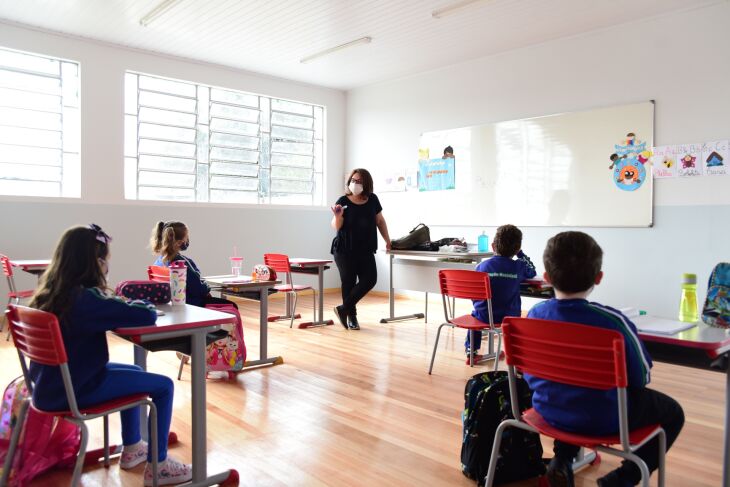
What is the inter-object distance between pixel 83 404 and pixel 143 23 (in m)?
4.82

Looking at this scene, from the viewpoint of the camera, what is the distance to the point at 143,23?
18.7ft

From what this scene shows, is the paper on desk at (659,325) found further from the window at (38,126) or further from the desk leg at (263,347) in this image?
the window at (38,126)

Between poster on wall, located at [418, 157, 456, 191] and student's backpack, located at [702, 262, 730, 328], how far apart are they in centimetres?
488

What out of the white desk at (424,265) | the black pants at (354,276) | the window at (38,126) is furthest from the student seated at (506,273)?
the window at (38,126)

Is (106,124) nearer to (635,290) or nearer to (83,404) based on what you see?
(83,404)

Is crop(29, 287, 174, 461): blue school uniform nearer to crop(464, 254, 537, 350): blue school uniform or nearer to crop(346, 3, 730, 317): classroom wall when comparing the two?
crop(464, 254, 537, 350): blue school uniform

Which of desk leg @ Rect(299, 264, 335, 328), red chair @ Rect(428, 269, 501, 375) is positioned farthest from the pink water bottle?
desk leg @ Rect(299, 264, 335, 328)

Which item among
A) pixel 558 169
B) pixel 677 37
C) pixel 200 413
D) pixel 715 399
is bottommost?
pixel 715 399

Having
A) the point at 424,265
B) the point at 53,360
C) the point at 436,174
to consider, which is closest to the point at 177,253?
the point at 53,360

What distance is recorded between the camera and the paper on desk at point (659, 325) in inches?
72.5

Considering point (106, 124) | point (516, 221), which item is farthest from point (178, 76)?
point (516, 221)

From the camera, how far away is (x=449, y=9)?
5.27 metres

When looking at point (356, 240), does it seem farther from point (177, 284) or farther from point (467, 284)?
point (177, 284)

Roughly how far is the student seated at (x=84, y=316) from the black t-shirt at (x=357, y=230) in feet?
11.6
